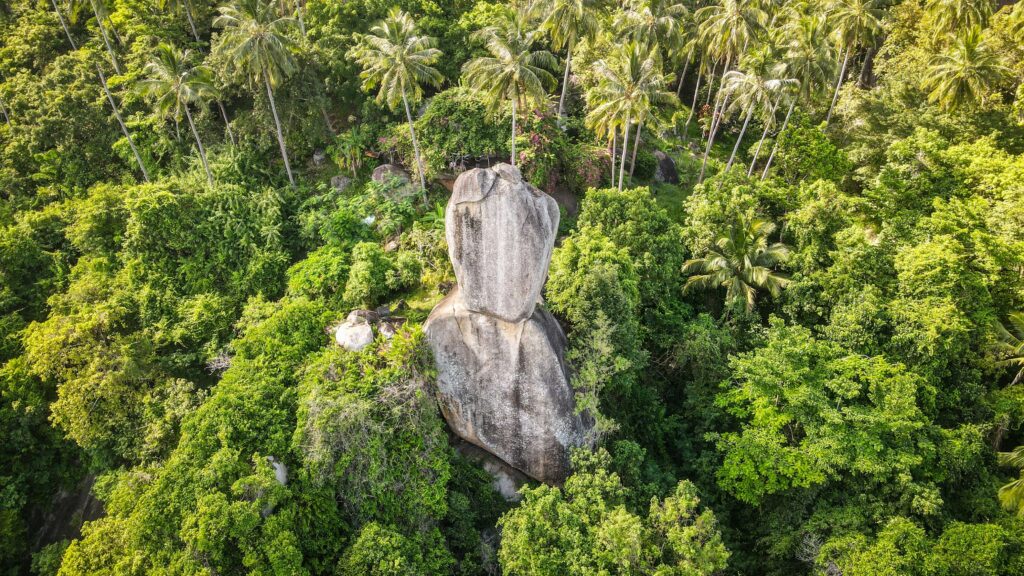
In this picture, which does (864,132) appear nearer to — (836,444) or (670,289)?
(670,289)

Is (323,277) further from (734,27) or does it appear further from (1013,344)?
(1013,344)

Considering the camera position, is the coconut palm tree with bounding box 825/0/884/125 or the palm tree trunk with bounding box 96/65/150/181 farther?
the palm tree trunk with bounding box 96/65/150/181

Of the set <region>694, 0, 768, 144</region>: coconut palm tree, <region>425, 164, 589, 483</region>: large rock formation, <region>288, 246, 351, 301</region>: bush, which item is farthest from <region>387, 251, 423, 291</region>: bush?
<region>694, 0, 768, 144</region>: coconut palm tree

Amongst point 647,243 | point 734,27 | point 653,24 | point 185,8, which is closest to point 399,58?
point 647,243

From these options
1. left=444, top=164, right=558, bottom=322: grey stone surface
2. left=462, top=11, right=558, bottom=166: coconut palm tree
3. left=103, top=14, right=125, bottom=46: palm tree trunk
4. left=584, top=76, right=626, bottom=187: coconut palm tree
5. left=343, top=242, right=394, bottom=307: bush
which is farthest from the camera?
left=103, top=14, right=125, bottom=46: palm tree trunk

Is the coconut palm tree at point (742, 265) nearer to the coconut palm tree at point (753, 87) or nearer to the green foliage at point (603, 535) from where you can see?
the coconut palm tree at point (753, 87)

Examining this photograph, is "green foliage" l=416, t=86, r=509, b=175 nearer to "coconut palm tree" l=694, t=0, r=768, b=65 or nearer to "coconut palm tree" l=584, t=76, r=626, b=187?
"coconut palm tree" l=584, t=76, r=626, b=187

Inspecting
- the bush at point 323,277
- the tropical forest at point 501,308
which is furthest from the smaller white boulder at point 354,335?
the bush at point 323,277
